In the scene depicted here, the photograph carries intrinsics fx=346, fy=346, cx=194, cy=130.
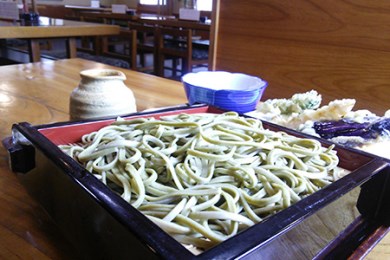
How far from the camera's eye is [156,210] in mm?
406

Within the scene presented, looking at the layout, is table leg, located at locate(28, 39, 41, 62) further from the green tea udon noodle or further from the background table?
the green tea udon noodle

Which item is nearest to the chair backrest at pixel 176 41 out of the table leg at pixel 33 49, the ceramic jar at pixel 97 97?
the table leg at pixel 33 49

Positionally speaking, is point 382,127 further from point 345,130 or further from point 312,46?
point 312,46

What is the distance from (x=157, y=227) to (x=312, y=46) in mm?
1573

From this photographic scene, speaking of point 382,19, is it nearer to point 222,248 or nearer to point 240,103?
point 240,103

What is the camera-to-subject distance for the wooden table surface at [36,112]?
1.55 ft

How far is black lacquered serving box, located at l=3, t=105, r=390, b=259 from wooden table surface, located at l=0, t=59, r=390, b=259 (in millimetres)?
27

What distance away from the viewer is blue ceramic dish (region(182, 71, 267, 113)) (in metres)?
0.88

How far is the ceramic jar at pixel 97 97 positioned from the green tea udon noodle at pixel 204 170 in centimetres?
12

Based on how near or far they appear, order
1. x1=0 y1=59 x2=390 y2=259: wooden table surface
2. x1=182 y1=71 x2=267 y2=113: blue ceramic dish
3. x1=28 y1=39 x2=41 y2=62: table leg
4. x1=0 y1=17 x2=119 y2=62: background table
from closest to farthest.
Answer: x1=0 y1=59 x2=390 y2=259: wooden table surface → x1=182 y1=71 x2=267 y2=113: blue ceramic dish → x1=0 y1=17 x2=119 y2=62: background table → x1=28 y1=39 x2=41 y2=62: table leg

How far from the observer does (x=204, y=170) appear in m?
0.49

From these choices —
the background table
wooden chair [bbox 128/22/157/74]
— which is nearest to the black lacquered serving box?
the background table

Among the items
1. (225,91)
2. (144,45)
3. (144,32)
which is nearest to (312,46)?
(225,91)

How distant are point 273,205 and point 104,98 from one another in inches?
18.5
